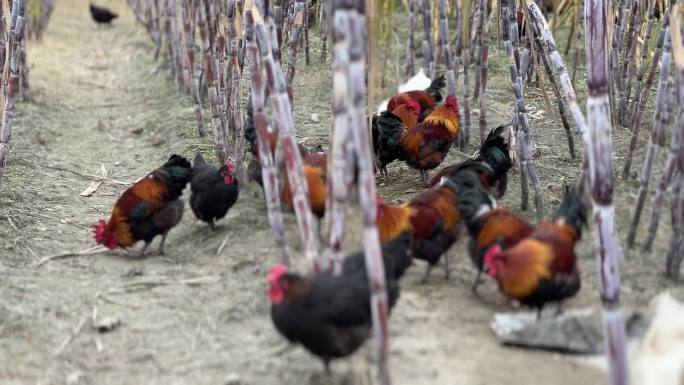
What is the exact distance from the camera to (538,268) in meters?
4.02

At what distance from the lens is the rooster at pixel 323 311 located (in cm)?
347

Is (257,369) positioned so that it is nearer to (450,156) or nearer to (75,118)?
(450,156)

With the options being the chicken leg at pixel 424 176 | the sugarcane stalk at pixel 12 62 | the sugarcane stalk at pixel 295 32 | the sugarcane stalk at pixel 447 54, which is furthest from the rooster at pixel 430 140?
the sugarcane stalk at pixel 12 62

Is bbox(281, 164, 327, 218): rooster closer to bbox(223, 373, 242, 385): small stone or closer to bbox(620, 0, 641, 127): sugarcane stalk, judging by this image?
bbox(223, 373, 242, 385): small stone

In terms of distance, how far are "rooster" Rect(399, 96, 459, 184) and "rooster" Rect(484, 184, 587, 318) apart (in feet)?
6.64

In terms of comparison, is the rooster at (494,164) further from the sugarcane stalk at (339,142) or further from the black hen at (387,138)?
the sugarcane stalk at (339,142)

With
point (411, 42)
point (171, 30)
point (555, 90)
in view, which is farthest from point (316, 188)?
point (171, 30)

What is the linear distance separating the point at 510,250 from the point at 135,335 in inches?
81.4

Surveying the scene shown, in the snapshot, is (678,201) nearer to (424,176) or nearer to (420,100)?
(424,176)

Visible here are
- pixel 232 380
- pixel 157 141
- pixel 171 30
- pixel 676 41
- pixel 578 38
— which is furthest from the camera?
pixel 171 30

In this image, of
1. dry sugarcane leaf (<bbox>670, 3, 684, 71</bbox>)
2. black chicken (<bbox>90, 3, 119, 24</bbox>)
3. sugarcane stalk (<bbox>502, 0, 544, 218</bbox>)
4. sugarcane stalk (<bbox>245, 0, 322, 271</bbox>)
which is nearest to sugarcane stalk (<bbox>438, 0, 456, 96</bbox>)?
sugarcane stalk (<bbox>502, 0, 544, 218</bbox>)

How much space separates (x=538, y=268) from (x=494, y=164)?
157 cm

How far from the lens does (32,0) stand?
38.8 ft

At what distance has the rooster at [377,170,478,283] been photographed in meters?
4.59
